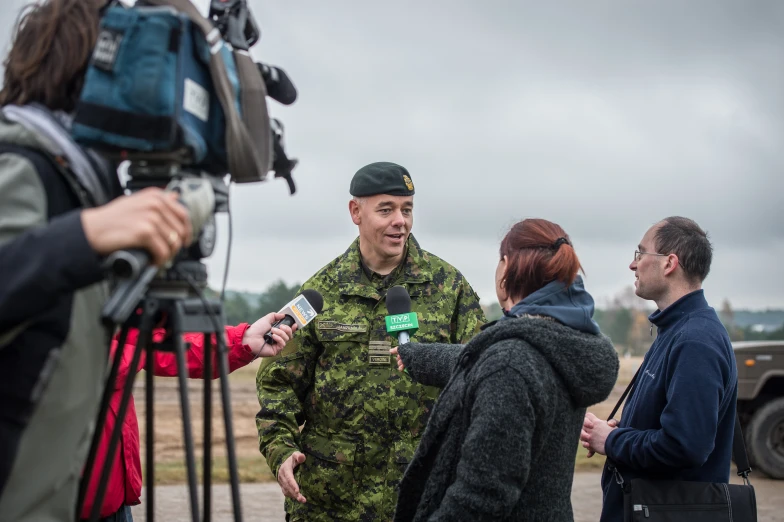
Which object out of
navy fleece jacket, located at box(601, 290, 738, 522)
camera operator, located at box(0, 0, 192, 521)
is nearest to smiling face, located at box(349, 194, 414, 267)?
navy fleece jacket, located at box(601, 290, 738, 522)

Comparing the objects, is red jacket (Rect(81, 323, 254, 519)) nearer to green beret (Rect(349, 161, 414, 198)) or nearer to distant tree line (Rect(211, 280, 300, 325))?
green beret (Rect(349, 161, 414, 198))

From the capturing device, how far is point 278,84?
2350mm

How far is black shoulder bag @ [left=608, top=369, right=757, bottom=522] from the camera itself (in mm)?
3338

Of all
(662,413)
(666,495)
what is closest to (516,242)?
(662,413)

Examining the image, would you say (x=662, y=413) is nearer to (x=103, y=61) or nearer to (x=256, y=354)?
(x=256, y=354)

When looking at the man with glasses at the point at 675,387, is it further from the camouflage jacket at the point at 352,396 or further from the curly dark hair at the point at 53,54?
the curly dark hair at the point at 53,54

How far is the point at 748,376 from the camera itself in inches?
395

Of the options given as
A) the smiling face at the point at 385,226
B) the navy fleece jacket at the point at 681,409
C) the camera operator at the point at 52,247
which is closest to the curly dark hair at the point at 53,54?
the camera operator at the point at 52,247

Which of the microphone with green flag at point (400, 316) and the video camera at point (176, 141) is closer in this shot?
the video camera at point (176, 141)

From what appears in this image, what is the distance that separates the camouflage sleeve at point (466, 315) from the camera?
3.99 meters

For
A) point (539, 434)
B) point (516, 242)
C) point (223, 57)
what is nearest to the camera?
point (223, 57)

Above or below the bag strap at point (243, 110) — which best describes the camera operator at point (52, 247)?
below

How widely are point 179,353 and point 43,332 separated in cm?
30

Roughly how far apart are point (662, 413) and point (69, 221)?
2608 millimetres
